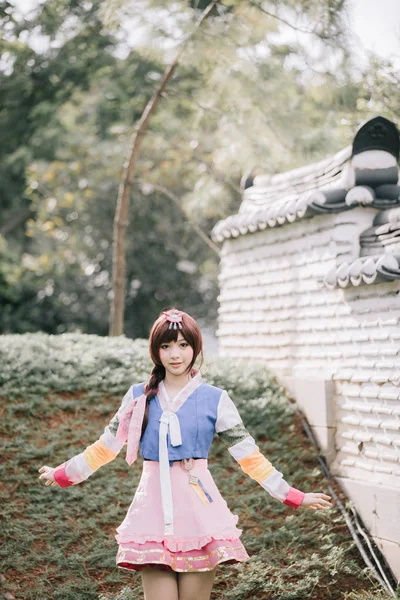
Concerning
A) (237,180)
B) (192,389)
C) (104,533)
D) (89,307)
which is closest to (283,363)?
(104,533)

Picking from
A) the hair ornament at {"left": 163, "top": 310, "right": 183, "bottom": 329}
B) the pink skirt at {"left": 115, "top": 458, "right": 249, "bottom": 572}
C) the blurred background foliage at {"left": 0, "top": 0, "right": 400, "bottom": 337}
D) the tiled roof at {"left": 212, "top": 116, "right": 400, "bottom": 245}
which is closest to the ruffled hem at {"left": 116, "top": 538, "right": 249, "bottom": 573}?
the pink skirt at {"left": 115, "top": 458, "right": 249, "bottom": 572}

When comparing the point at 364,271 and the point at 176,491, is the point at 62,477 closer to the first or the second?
the point at 176,491

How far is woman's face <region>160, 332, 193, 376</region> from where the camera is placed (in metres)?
3.38

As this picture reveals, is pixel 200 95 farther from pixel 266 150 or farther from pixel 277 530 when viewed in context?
pixel 277 530

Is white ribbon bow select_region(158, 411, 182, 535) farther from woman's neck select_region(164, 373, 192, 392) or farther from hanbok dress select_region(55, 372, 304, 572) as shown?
woman's neck select_region(164, 373, 192, 392)

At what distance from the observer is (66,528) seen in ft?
16.1

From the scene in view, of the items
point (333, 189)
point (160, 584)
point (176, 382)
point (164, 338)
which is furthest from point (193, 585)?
point (333, 189)

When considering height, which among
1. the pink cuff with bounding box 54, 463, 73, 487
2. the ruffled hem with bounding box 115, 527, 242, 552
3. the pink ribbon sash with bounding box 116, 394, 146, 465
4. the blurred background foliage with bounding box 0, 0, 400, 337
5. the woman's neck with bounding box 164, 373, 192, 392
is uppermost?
the blurred background foliage with bounding box 0, 0, 400, 337

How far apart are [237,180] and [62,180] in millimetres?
3750

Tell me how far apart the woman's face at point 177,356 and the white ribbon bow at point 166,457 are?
0.19 metres

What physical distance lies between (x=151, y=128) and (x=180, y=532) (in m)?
12.6

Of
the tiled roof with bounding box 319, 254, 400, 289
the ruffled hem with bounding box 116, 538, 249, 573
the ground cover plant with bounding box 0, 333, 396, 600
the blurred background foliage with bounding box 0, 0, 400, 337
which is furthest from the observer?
the blurred background foliage with bounding box 0, 0, 400, 337

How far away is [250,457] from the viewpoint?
3.34m

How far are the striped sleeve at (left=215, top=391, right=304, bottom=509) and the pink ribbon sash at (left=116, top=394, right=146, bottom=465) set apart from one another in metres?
0.33
